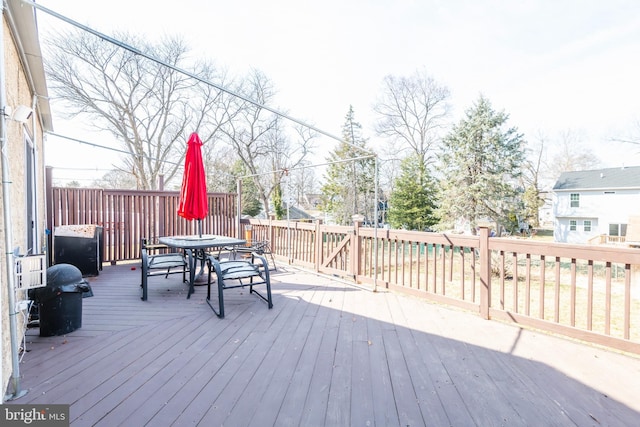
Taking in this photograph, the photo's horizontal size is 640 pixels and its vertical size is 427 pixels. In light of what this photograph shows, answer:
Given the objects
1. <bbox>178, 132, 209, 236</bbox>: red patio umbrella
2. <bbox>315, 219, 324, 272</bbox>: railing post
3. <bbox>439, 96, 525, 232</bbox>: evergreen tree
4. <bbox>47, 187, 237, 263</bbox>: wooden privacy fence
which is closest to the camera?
<bbox>178, 132, 209, 236</bbox>: red patio umbrella

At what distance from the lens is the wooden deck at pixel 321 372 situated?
1.76 metres

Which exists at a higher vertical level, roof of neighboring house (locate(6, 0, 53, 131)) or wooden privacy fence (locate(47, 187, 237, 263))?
roof of neighboring house (locate(6, 0, 53, 131))

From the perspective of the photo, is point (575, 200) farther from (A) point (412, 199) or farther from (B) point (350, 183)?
(B) point (350, 183)

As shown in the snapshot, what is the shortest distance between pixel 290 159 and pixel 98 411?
18576mm

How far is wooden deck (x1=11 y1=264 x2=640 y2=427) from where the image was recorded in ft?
5.79

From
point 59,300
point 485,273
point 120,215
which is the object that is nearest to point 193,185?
point 59,300

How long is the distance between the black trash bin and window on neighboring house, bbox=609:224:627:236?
90.7ft

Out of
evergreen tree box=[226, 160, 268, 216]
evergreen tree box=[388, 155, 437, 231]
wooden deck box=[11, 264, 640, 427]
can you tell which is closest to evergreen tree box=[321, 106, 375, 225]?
evergreen tree box=[388, 155, 437, 231]

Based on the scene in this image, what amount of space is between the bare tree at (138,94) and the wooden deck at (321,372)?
9.70 meters

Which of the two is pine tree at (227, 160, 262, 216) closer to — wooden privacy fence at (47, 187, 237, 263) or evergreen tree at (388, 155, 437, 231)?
evergreen tree at (388, 155, 437, 231)

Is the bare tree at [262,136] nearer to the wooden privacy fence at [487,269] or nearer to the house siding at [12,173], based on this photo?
the wooden privacy fence at [487,269]

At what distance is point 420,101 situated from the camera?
20.8m

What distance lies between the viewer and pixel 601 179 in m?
21.6

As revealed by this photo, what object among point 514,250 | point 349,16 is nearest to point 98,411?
point 514,250
